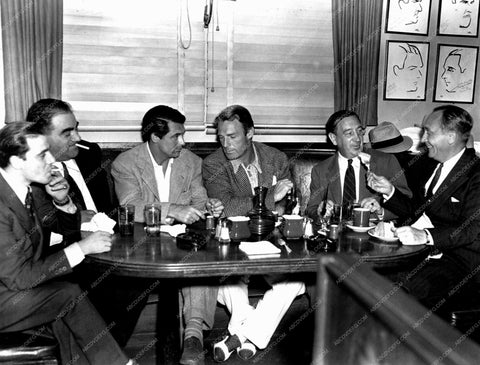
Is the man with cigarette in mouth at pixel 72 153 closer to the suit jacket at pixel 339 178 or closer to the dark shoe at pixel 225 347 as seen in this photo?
the dark shoe at pixel 225 347

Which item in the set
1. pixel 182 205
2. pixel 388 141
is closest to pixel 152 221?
pixel 182 205

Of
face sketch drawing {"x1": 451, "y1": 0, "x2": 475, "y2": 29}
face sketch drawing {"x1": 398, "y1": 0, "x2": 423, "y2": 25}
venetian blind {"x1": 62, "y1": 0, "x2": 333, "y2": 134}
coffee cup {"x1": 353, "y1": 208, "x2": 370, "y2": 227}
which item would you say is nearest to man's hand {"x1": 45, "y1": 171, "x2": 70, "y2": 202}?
coffee cup {"x1": 353, "y1": 208, "x2": 370, "y2": 227}

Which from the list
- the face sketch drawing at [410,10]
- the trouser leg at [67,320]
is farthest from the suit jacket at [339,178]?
the face sketch drawing at [410,10]

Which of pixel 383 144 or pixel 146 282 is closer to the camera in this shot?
pixel 146 282

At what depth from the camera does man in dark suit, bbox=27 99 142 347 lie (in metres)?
2.99

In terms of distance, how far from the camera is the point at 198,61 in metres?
4.81

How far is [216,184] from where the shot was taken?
3725 mm

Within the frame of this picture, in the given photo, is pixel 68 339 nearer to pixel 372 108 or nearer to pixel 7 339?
pixel 7 339

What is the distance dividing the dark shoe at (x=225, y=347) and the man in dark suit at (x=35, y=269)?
0.80 meters

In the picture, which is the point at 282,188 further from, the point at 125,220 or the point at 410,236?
the point at 125,220

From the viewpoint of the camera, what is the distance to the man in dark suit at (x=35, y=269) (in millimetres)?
2115

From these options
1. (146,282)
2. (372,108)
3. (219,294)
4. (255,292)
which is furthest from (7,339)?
(372,108)

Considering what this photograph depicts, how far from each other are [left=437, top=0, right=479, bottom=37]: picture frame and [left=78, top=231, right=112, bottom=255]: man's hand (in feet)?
14.7

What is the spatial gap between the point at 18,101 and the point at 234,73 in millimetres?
2010
